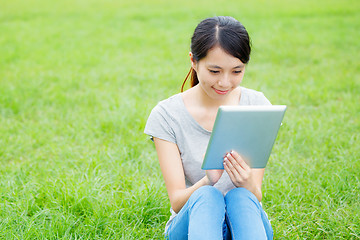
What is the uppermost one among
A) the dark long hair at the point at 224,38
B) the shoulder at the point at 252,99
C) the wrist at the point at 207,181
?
the dark long hair at the point at 224,38

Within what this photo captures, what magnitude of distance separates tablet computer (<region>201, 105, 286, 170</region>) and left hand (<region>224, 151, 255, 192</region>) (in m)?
0.02

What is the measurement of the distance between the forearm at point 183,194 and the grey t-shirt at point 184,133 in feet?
0.45

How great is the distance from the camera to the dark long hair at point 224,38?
6.20 feet

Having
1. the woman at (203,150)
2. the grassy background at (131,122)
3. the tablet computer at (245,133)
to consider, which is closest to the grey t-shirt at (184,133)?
the woman at (203,150)

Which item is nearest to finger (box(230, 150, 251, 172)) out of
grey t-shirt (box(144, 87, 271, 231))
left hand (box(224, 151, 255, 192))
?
left hand (box(224, 151, 255, 192))

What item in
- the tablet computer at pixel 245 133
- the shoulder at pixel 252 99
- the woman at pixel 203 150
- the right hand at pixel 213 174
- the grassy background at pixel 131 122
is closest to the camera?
the tablet computer at pixel 245 133

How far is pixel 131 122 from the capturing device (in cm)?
A: 384

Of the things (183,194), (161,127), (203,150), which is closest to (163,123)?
(161,127)

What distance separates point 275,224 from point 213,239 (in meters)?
0.91

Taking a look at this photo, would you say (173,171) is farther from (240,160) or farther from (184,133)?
(240,160)

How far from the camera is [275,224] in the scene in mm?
2473

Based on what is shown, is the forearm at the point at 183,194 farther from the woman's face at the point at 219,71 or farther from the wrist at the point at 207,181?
the woman's face at the point at 219,71

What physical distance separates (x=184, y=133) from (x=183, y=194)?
1.00 feet

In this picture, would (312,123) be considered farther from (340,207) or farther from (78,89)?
(78,89)
